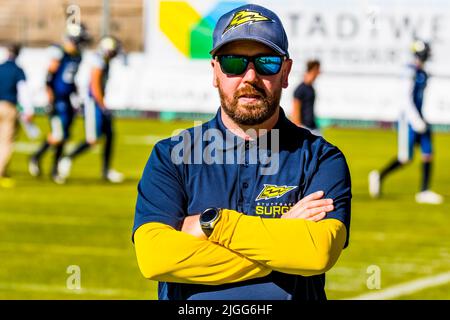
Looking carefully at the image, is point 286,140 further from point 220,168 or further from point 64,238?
point 64,238

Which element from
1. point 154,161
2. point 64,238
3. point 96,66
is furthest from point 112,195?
point 154,161

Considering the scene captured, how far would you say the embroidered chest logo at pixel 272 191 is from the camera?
16.1 ft

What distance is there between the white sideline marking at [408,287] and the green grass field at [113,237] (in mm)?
99

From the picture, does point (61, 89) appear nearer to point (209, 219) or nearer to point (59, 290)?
point (59, 290)

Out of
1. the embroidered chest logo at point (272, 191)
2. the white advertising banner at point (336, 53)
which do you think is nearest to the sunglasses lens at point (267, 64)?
the embroidered chest logo at point (272, 191)

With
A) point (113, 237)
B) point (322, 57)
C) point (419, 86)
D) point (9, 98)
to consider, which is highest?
point (322, 57)

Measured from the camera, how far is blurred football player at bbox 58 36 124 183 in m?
22.8

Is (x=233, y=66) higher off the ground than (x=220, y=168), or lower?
higher

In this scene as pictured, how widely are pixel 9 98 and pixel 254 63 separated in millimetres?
18704

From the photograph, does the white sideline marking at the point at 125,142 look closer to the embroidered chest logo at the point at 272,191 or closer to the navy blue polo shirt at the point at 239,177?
the navy blue polo shirt at the point at 239,177

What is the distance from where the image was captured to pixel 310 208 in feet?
16.2

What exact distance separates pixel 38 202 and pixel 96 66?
4.17 m

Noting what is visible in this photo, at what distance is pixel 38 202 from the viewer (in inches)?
762

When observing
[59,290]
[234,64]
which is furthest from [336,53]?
[234,64]
